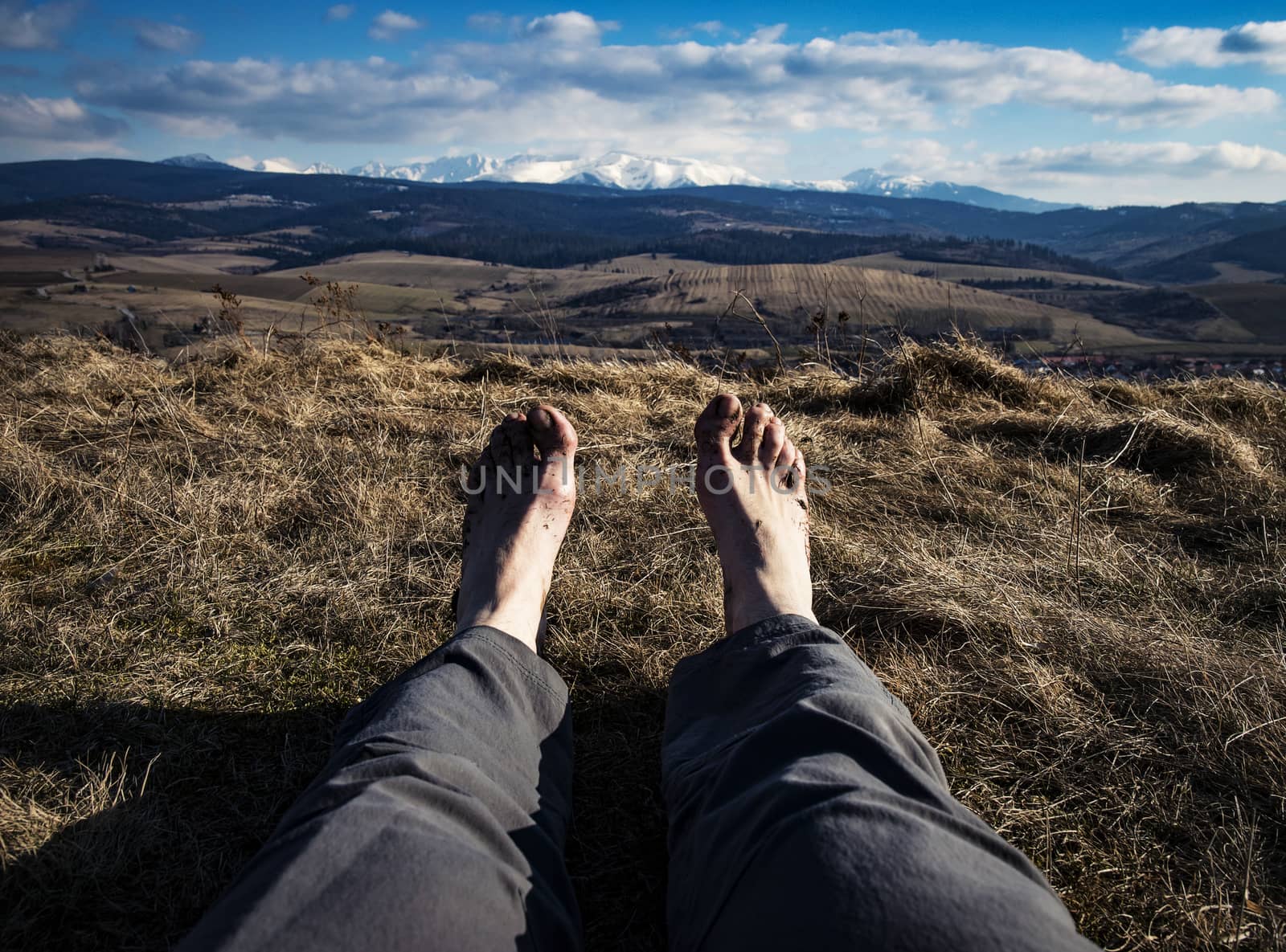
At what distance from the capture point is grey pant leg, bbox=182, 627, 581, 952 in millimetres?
648

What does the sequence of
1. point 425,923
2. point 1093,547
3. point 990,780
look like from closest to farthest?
1. point 425,923
2. point 990,780
3. point 1093,547

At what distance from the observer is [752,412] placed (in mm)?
2270

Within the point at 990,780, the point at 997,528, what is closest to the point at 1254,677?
the point at 990,780

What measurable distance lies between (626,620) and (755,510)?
49 cm

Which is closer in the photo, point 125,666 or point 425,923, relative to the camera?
point 425,923

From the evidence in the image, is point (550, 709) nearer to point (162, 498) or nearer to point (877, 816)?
point (877, 816)

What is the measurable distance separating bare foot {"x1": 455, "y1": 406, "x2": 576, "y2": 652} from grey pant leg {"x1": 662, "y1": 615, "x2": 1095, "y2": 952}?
52 centimetres

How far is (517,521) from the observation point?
1858 mm

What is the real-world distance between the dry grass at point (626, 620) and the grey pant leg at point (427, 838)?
0.24m

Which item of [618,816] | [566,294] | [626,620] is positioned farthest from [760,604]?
[566,294]

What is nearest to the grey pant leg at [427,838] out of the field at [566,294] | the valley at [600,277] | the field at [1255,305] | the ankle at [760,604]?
the ankle at [760,604]

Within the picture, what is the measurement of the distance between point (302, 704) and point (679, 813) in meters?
0.90

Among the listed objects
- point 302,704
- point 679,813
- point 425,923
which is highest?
point 425,923

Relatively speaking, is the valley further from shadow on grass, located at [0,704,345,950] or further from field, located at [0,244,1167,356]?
shadow on grass, located at [0,704,345,950]
